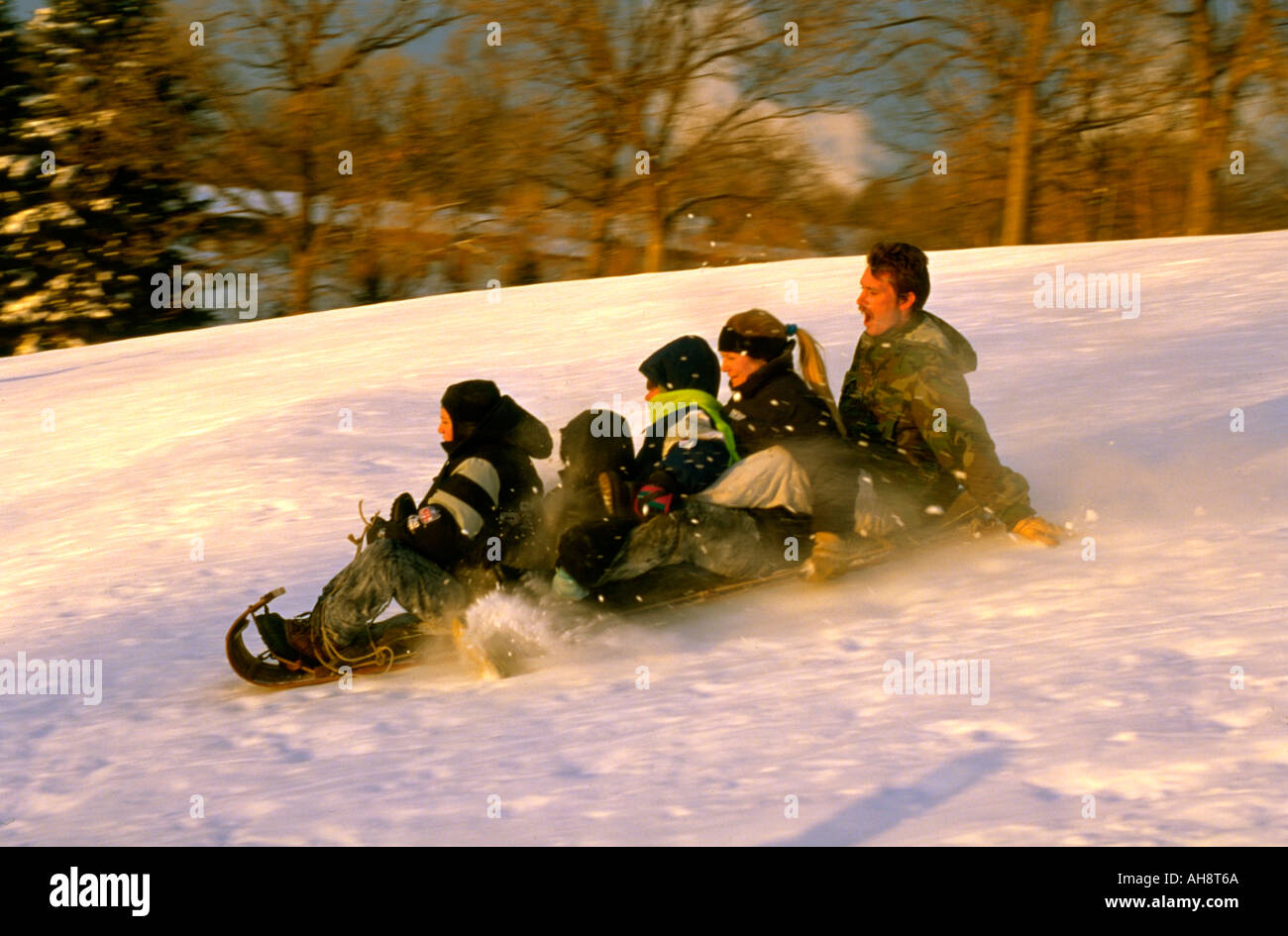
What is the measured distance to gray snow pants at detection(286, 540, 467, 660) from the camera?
5074 millimetres

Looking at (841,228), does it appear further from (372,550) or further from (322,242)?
(372,550)

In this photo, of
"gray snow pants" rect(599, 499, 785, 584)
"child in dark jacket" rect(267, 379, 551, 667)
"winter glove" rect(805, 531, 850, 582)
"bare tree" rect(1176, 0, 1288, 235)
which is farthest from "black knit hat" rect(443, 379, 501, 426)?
"bare tree" rect(1176, 0, 1288, 235)

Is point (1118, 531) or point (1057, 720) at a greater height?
point (1118, 531)

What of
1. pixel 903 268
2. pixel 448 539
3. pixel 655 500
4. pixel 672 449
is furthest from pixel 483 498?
pixel 903 268

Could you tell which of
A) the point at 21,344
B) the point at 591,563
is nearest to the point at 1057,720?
the point at 591,563

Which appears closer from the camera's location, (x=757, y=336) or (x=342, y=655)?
(x=342, y=655)

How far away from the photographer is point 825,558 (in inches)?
217

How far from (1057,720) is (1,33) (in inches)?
1138

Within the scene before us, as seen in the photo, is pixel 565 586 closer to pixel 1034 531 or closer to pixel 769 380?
pixel 769 380

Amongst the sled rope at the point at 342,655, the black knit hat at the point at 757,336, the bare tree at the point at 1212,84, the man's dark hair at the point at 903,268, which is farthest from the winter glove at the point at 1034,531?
the bare tree at the point at 1212,84

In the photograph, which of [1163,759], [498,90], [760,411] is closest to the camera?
[1163,759]

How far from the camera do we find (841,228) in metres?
28.6

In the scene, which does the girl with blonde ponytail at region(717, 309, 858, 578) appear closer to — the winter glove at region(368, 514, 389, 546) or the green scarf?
the green scarf

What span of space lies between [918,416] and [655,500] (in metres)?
1.26
